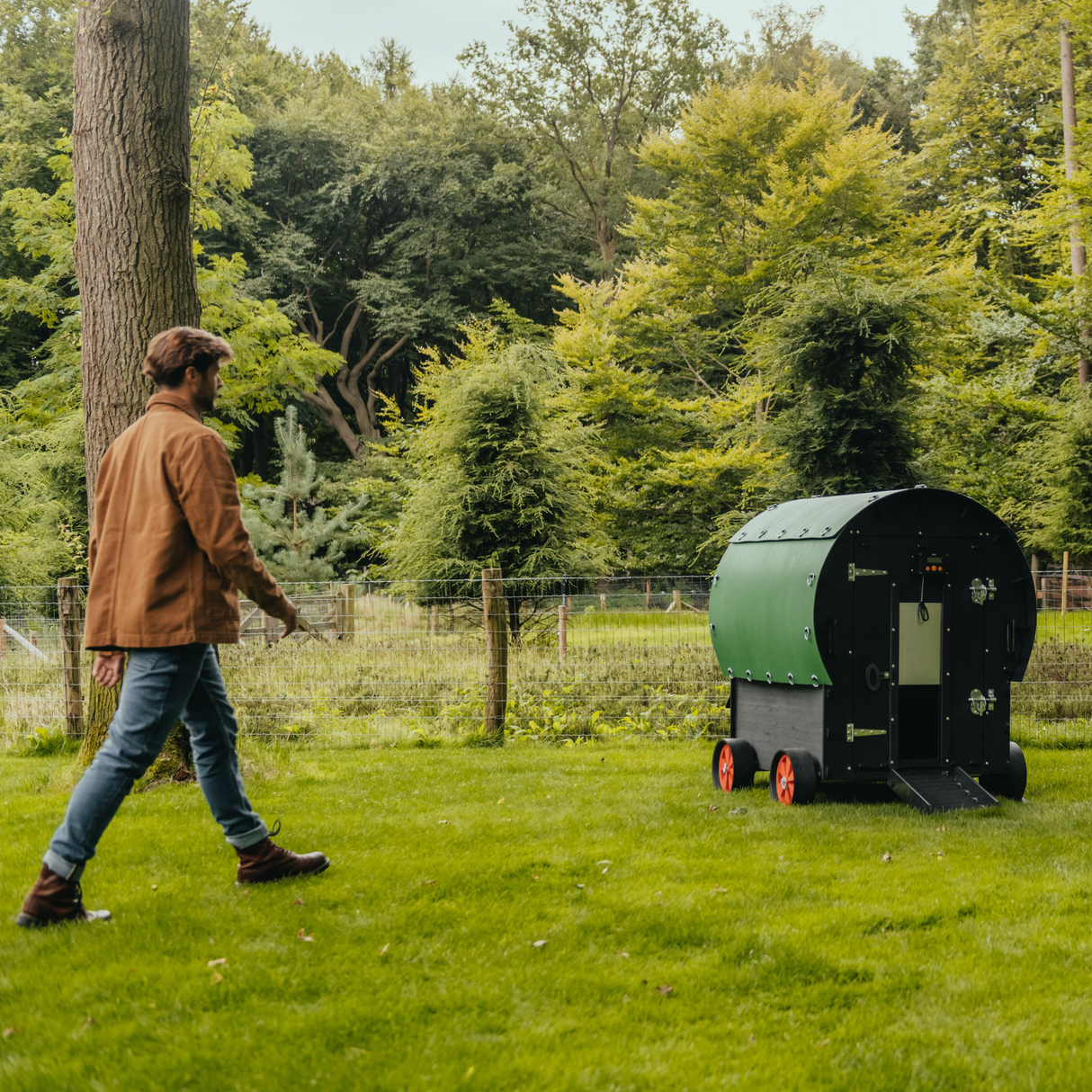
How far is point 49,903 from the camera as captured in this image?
3463mm

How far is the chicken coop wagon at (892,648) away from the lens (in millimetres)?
5695

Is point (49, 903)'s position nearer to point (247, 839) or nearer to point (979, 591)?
point (247, 839)

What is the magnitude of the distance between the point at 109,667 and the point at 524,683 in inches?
208

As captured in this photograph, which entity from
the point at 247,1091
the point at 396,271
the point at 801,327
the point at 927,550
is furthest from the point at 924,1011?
the point at 396,271

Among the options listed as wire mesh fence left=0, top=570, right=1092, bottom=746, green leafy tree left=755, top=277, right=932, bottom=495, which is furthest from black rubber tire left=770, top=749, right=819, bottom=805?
green leafy tree left=755, top=277, right=932, bottom=495

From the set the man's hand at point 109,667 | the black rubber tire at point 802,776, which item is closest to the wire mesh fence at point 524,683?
the black rubber tire at point 802,776

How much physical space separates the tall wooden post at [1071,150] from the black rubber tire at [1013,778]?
18.1m

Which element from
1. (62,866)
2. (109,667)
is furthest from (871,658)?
(62,866)

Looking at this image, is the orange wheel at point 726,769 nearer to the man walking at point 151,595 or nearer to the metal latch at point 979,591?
the metal latch at point 979,591

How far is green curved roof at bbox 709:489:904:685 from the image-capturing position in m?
5.70

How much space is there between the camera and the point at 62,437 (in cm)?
1897

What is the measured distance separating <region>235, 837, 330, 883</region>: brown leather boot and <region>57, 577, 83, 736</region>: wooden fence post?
4376mm

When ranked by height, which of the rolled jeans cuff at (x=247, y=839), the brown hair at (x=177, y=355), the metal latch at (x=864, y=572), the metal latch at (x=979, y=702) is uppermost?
the brown hair at (x=177, y=355)

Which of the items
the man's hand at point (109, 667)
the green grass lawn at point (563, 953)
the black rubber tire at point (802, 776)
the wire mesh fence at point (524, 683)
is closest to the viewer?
the green grass lawn at point (563, 953)
